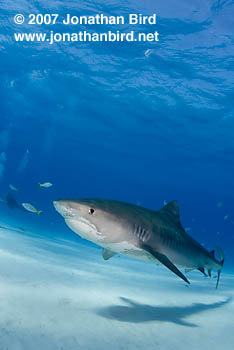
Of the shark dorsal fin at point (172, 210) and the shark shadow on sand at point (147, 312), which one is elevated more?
the shark dorsal fin at point (172, 210)

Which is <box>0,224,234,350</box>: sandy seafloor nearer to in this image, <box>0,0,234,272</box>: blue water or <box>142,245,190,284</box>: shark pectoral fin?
<box>142,245,190,284</box>: shark pectoral fin

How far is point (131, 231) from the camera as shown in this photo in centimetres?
288

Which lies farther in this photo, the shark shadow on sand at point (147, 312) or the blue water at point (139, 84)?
the blue water at point (139, 84)

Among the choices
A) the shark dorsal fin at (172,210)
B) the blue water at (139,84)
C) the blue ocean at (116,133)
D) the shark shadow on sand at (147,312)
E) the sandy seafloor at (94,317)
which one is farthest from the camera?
the blue water at (139,84)

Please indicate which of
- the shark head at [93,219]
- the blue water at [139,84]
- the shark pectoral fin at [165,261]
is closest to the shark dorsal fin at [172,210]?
the shark pectoral fin at [165,261]

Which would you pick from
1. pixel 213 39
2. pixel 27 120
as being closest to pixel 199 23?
pixel 213 39

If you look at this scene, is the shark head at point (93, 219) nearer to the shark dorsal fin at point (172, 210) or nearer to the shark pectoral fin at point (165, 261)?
the shark pectoral fin at point (165, 261)

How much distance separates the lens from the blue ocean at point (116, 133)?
2.45 m

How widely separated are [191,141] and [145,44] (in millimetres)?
17209

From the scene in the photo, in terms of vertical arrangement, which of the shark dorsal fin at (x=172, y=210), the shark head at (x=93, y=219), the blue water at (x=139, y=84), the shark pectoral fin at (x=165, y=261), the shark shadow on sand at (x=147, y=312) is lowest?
the shark shadow on sand at (x=147, y=312)

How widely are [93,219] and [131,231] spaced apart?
57 cm

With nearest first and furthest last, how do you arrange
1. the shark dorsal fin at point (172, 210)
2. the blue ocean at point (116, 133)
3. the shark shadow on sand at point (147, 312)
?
the blue ocean at point (116, 133)
the shark shadow on sand at point (147, 312)
the shark dorsal fin at point (172, 210)

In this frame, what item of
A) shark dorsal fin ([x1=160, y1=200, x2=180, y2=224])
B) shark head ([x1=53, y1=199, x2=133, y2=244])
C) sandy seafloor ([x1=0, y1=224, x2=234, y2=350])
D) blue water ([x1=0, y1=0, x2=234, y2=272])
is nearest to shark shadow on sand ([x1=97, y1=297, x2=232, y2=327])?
sandy seafloor ([x1=0, y1=224, x2=234, y2=350])

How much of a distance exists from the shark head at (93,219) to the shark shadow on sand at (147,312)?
842 millimetres
